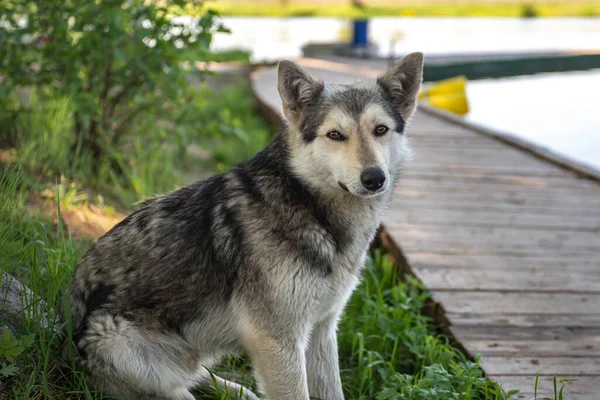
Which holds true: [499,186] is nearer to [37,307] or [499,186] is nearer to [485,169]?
[485,169]

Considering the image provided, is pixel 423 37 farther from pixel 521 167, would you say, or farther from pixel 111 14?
pixel 111 14

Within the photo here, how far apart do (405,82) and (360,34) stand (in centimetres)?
1654

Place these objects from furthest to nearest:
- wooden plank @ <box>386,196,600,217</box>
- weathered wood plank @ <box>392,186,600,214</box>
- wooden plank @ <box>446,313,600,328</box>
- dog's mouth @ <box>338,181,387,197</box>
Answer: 1. weathered wood plank @ <box>392,186,600,214</box>
2. wooden plank @ <box>386,196,600,217</box>
3. wooden plank @ <box>446,313,600,328</box>
4. dog's mouth @ <box>338,181,387,197</box>

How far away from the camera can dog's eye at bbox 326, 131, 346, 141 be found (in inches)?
108

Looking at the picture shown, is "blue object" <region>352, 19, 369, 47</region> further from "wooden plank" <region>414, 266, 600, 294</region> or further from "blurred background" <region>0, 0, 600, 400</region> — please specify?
"wooden plank" <region>414, 266, 600, 294</region>

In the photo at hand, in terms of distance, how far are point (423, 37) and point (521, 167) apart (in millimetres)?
18959

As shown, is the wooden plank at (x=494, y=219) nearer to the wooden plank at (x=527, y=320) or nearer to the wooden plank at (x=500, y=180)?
the wooden plank at (x=500, y=180)

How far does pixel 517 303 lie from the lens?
3846mm

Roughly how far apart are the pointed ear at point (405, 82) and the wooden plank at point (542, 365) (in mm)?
1264

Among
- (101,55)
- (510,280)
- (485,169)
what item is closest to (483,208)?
(485,169)

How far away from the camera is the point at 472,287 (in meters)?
4.00

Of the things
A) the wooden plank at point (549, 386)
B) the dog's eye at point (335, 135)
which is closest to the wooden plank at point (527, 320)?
the wooden plank at point (549, 386)

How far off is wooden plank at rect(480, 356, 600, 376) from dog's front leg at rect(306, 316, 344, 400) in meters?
0.73

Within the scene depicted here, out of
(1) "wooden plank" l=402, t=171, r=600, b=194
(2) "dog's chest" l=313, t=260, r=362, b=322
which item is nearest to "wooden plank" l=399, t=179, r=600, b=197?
(1) "wooden plank" l=402, t=171, r=600, b=194
